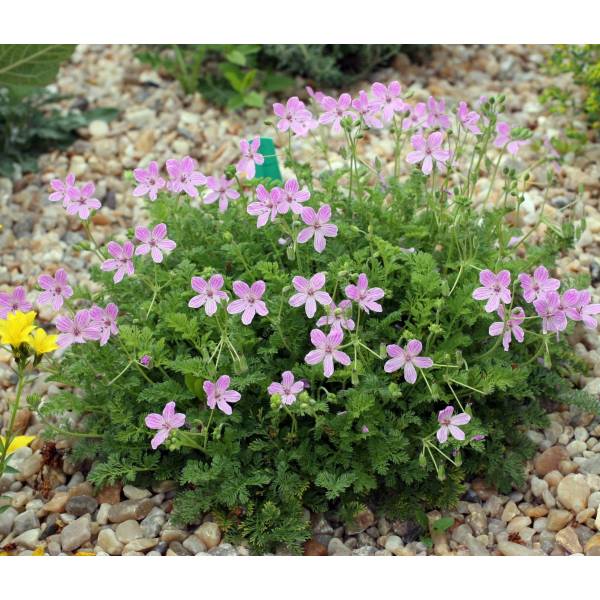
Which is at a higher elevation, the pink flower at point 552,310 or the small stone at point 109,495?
the pink flower at point 552,310

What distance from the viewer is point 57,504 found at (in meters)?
2.53

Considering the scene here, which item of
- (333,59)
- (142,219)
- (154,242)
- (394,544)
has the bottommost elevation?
(394,544)

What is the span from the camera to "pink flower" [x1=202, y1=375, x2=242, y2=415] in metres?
2.18

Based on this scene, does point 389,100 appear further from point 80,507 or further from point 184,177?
A: point 80,507

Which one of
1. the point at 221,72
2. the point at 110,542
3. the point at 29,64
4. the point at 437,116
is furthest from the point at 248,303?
the point at 221,72

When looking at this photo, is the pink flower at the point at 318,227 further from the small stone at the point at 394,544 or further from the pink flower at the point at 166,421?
the small stone at the point at 394,544

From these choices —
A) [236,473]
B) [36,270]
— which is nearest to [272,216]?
[236,473]

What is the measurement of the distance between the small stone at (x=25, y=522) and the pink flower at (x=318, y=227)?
3.61 feet

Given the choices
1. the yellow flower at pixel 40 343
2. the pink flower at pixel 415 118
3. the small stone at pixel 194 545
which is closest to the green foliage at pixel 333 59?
the pink flower at pixel 415 118

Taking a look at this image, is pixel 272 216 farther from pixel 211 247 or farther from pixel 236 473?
pixel 236 473

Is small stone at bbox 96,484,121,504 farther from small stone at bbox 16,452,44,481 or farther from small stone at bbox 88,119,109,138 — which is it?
small stone at bbox 88,119,109,138

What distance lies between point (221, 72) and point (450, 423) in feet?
8.18

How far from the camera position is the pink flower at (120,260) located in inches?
91.7

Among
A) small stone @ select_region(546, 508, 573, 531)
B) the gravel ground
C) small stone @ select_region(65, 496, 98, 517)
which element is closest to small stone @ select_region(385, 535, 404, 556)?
the gravel ground
